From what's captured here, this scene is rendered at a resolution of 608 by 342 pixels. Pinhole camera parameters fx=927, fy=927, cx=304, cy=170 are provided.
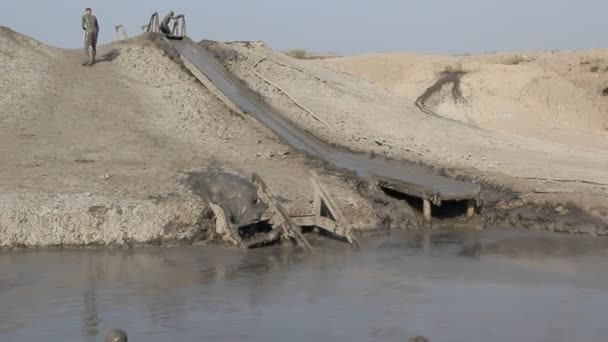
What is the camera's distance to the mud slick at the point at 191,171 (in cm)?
1252

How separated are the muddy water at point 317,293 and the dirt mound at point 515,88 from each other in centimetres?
1244

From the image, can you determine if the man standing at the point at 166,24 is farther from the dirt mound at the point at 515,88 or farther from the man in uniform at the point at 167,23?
the dirt mound at the point at 515,88

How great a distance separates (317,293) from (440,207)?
5274 millimetres

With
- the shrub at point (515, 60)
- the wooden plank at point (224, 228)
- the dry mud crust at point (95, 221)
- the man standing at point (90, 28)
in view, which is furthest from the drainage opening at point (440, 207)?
the shrub at point (515, 60)

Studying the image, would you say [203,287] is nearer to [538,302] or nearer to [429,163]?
[538,302]

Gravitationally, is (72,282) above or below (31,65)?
below

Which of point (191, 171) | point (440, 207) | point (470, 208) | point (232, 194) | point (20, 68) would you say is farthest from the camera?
point (20, 68)

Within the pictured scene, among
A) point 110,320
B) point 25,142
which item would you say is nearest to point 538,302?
point 110,320

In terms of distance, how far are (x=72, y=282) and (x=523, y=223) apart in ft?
24.2

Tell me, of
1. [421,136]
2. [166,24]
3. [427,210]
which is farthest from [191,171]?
[166,24]

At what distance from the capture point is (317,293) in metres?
10.3

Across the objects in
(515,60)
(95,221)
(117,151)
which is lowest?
(95,221)

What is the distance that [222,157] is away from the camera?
15.7 m

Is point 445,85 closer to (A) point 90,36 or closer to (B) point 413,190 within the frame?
(A) point 90,36
